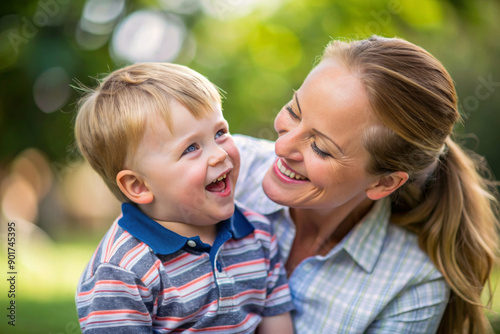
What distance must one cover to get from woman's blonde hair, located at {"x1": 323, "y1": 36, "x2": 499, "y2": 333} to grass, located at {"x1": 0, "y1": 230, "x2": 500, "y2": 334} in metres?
0.27

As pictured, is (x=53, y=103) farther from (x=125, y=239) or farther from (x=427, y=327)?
(x=427, y=327)

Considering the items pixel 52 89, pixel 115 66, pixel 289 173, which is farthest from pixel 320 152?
pixel 52 89

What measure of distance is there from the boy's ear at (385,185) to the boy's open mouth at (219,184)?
27.4 inches

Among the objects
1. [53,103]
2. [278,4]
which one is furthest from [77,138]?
[278,4]

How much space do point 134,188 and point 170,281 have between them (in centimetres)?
39

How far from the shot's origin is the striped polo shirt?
1865mm

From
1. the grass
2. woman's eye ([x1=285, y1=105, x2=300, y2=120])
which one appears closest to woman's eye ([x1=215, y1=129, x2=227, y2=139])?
woman's eye ([x1=285, y1=105, x2=300, y2=120])

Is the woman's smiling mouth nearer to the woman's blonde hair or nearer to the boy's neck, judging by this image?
the boy's neck

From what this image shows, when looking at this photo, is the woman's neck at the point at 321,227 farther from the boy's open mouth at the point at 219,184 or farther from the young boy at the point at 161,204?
the boy's open mouth at the point at 219,184

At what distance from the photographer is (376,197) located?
2367 mm

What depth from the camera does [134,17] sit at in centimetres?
734

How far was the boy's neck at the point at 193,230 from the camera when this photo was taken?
2.11 metres

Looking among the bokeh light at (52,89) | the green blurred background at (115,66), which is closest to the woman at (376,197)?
the green blurred background at (115,66)

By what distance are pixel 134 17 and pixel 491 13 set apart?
188 inches
